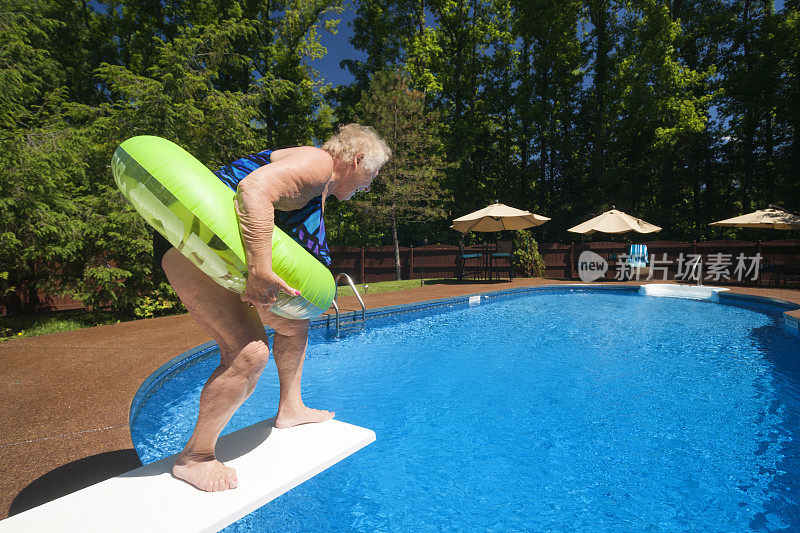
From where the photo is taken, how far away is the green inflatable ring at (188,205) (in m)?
1.29

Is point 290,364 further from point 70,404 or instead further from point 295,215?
point 70,404

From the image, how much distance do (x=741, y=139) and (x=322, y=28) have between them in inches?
808

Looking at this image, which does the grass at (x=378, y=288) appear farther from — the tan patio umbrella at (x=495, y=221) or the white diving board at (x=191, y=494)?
the white diving board at (x=191, y=494)

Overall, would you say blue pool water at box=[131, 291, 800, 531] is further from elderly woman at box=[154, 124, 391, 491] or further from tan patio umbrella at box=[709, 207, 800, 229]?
tan patio umbrella at box=[709, 207, 800, 229]

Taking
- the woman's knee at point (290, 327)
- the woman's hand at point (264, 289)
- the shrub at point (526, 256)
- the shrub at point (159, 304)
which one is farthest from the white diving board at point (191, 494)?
the shrub at point (526, 256)

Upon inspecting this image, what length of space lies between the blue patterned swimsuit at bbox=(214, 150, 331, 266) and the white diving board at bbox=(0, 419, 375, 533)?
0.94m

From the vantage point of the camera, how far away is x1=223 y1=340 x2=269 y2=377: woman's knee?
1.50m

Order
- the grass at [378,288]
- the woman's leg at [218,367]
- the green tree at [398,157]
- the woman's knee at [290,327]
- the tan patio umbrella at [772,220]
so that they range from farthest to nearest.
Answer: the green tree at [398,157], the tan patio umbrella at [772,220], the grass at [378,288], the woman's knee at [290,327], the woman's leg at [218,367]

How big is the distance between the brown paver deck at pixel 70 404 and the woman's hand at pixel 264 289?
120cm

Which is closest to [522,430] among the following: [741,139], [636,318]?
[636,318]

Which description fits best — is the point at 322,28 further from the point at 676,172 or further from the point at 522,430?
the point at 522,430

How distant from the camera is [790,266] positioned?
1228 centimetres

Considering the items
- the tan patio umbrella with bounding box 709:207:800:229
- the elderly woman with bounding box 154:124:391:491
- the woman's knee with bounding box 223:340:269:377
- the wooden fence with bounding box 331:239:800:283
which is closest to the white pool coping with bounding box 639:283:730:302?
the tan patio umbrella with bounding box 709:207:800:229

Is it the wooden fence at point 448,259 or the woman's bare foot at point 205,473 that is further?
the wooden fence at point 448,259
